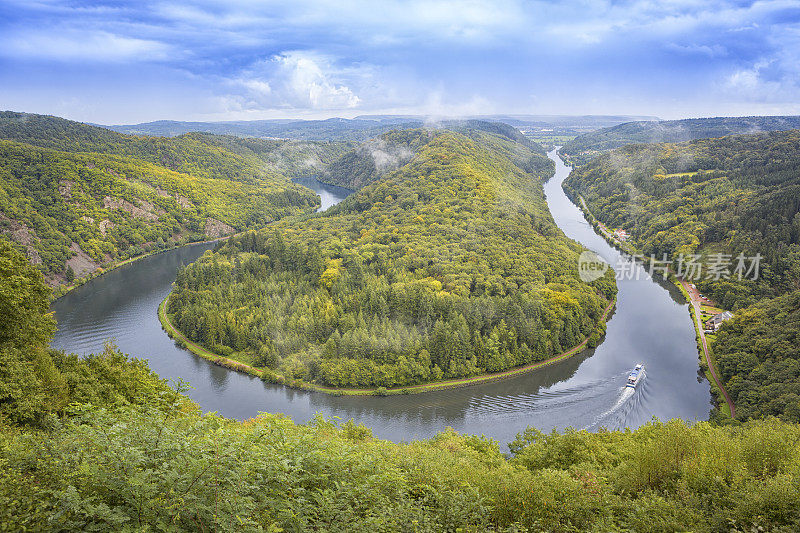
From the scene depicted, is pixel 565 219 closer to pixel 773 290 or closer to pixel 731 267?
pixel 731 267

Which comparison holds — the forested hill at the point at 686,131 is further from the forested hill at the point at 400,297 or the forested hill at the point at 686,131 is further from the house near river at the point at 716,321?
the house near river at the point at 716,321

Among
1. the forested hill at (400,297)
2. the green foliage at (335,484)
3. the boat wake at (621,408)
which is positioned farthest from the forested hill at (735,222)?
the green foliage at (335,484)

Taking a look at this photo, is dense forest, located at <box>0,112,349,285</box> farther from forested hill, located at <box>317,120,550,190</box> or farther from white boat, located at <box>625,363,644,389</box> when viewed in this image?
white boat, located at <box>625,363,644,389</box>

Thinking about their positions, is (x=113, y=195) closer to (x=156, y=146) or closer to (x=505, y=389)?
(x=156, y=146)

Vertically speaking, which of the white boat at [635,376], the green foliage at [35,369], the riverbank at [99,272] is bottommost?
the white boat at [635,376]

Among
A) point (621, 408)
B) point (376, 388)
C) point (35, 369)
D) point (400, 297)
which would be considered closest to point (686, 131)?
point (621, 408)

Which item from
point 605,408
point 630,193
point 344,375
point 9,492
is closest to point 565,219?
point 630,193
